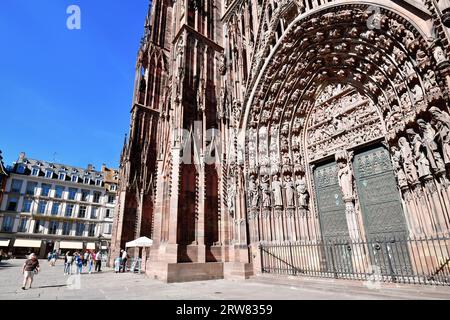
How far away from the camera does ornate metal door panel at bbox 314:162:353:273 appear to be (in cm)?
893

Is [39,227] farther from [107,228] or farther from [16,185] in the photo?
[107,228]

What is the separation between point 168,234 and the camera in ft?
32.7

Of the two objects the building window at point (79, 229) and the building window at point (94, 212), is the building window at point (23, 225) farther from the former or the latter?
the building window at point (94, 212)

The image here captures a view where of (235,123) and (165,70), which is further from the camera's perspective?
(165,70)

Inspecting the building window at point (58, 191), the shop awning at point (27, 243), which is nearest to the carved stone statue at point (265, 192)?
the shop awning at point (27, 243)

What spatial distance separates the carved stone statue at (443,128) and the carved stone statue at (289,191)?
4972 millimetres

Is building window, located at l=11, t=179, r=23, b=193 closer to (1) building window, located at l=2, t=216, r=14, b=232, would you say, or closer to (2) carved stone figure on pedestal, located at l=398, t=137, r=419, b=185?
(1) building window, located at l=2, t=216, r=14, b=232

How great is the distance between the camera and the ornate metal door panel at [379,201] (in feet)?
24.9

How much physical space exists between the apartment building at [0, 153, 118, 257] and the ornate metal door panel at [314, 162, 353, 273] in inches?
1448

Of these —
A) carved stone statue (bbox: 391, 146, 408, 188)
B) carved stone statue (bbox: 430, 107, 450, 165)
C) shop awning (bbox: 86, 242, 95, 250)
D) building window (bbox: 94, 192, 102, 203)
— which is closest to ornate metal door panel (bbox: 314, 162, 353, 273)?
carved stone statue (bbox: 391, 146, 408, 188)
